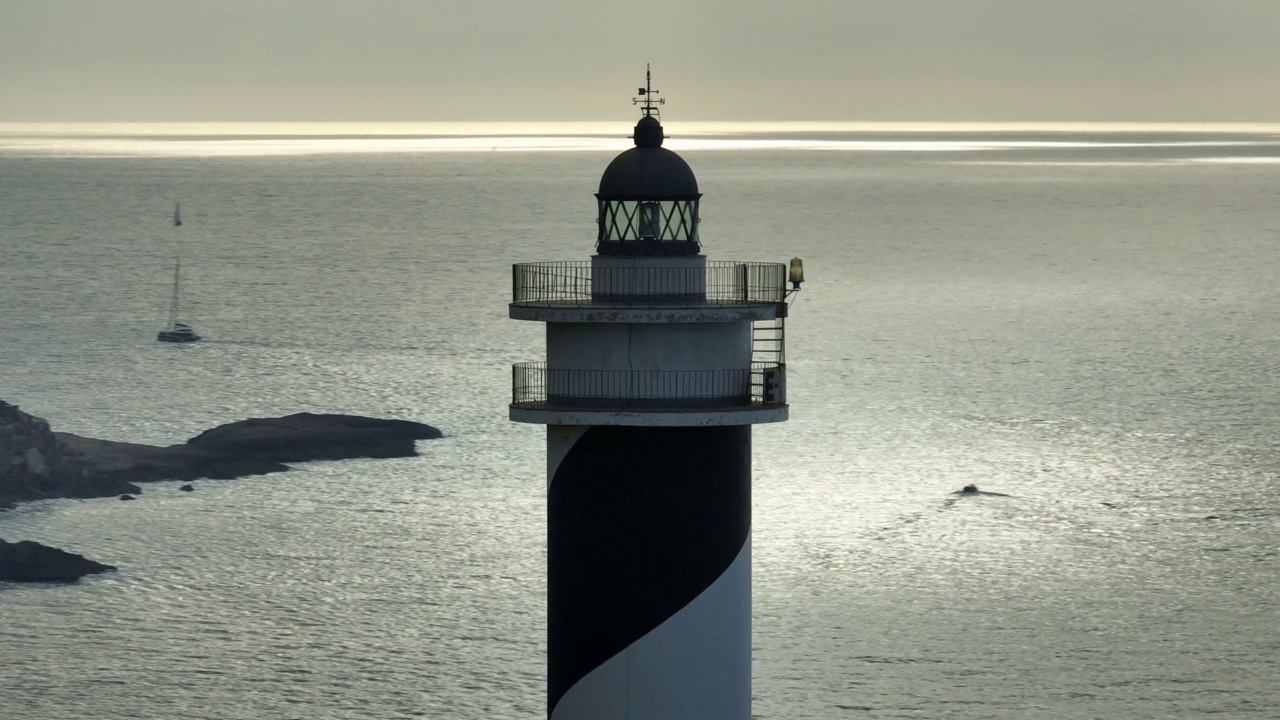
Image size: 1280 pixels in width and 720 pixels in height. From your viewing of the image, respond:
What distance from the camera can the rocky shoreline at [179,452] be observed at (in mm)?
101188

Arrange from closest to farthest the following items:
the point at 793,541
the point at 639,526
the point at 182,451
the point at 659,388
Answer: the point at 659,388 < the point at 639,526 < the point at 793,541 < the point at 182,451

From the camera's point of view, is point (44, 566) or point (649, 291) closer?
point (649, 291)

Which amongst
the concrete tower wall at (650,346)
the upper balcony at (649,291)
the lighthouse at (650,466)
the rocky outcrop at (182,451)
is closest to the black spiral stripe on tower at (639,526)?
the lighthouse at (650,466)

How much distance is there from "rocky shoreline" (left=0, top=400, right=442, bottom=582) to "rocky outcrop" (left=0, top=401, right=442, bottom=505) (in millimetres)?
45

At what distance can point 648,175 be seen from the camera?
20734mm

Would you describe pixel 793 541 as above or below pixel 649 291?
below

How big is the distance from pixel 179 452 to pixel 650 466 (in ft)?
303

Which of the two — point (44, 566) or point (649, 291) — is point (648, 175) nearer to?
point (649, 291)

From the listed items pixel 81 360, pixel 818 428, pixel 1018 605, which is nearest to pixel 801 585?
pixel 1018 605

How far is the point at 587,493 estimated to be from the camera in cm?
2080

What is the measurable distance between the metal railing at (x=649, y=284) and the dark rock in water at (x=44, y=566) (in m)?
65.8

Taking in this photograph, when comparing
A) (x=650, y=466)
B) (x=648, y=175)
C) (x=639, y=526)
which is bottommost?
(x=639, y=526)

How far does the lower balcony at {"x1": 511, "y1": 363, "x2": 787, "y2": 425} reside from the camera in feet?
67.0

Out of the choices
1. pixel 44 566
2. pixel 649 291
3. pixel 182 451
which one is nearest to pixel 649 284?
pixel 649 291
